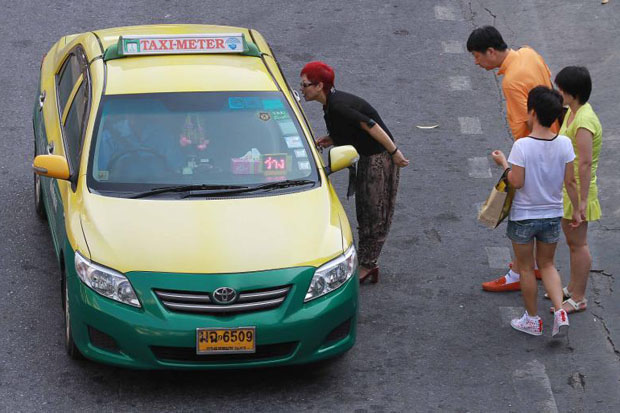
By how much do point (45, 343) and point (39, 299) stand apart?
619 mm

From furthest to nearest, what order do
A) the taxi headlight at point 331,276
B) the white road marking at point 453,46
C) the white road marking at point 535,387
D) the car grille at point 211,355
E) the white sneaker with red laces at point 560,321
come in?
1. the white road marking at point 453,46
2. the white sneaker with red laces at point 560,321
3. the white road marking at point 535,387
4. the taxi headlight at point 331,276
5. the car grille at point 211,355

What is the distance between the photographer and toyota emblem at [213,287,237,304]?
645 centimetres

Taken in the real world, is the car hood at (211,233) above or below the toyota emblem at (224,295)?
above

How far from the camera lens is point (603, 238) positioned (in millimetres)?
9164

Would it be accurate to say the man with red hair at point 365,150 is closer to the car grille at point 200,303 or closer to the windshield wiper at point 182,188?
the windshield wiper at point 182,188

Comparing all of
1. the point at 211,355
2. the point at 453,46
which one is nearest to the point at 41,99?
the point at 211,355

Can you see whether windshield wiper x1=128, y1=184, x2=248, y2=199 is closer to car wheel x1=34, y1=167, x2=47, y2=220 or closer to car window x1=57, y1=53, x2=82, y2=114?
car window x1=57, y1=53, x2=82, y2=114

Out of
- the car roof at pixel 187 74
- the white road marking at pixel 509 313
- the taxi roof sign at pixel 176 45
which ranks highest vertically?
the taxi roof sign at pixel 176 45

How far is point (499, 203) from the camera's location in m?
7.52

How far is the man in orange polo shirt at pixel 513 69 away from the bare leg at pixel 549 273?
886 mm

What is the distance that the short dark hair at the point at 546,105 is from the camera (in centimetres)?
723

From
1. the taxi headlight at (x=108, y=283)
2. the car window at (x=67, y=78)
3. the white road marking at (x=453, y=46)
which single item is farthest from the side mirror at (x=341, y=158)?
the white road marking at (x=453, y=46)

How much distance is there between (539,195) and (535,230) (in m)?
0.26

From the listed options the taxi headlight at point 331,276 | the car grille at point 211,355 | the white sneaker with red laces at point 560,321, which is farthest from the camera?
the white sneaker with red laces at point 560,321
